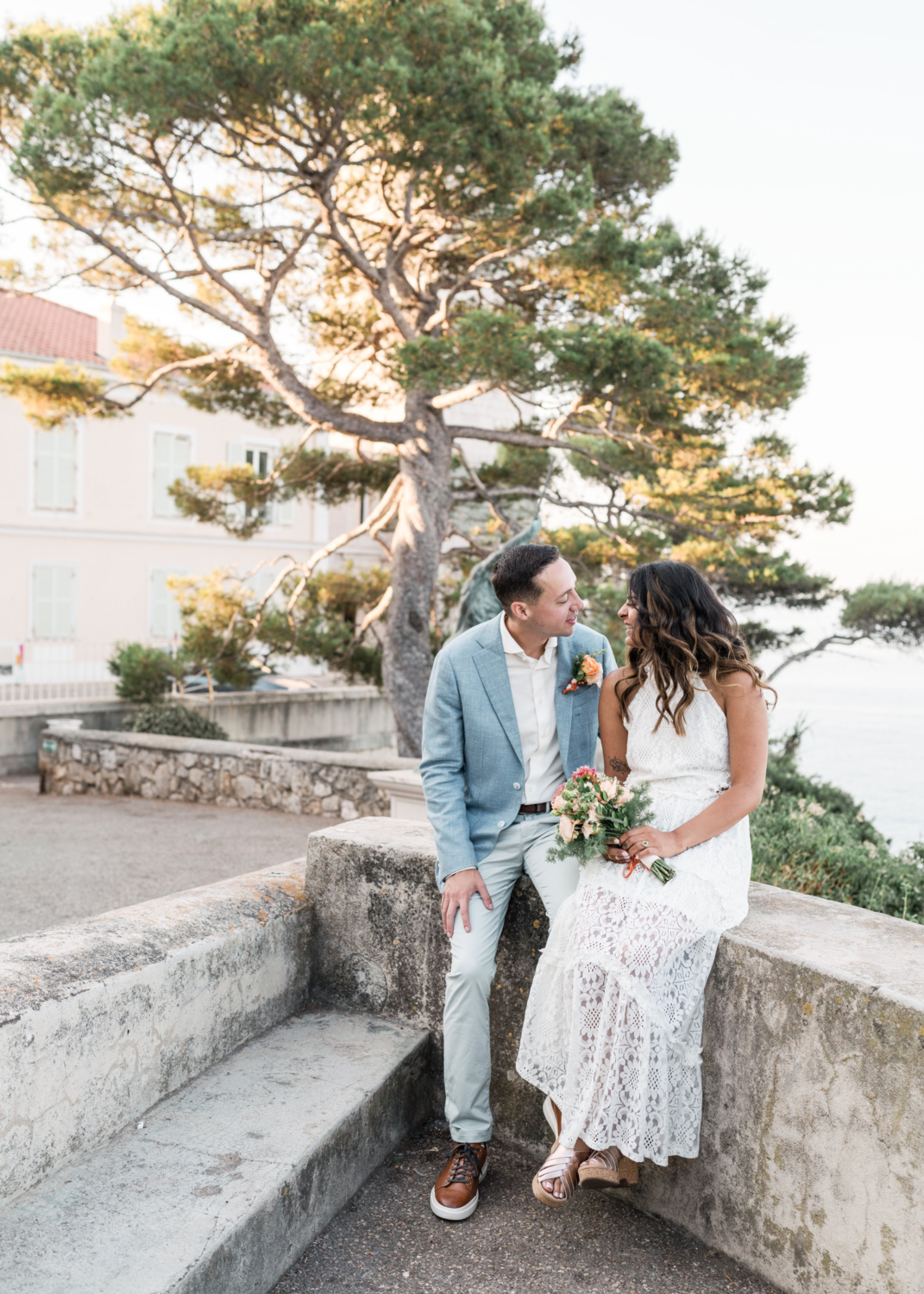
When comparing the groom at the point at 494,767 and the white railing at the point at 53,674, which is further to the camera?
the white railing at the point at 53,674

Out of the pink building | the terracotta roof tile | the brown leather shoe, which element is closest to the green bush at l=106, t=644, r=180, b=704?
the pink building

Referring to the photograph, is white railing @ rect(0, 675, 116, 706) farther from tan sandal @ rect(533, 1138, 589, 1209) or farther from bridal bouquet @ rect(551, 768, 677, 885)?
tan sandal @ rect(533, 1138, 589, 1209)

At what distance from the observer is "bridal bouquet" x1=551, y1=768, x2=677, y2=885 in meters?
2.09

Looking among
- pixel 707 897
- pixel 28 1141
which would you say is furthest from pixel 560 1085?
pixel 28 1141

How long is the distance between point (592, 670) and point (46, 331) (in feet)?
64.0

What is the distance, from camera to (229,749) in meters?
9.36

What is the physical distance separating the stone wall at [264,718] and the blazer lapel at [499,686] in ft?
32.8

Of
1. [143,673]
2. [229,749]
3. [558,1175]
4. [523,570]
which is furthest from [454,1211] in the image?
[143,673]

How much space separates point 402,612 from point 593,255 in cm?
385

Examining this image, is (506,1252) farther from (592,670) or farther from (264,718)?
(264,718)

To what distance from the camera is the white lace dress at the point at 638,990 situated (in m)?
1.91

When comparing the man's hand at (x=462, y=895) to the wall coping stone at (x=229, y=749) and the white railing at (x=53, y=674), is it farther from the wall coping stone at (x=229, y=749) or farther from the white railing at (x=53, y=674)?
the white railing at (x=53, y=674)

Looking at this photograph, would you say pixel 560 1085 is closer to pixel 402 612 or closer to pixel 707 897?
pixel 707 897

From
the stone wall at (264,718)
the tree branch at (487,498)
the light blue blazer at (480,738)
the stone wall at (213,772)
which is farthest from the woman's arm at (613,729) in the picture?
the stone wall at (264,718)
